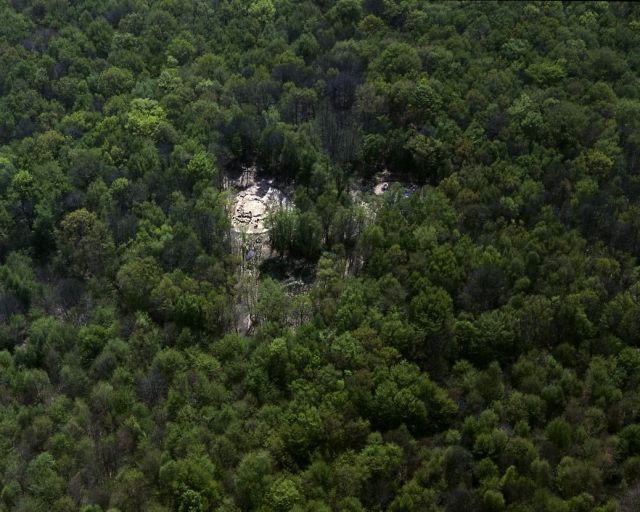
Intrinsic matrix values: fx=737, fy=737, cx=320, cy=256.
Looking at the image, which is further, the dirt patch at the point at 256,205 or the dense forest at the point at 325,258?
the dirt patch at the point at 256,205

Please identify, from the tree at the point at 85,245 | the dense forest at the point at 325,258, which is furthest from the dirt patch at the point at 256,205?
the tree at the point at 85,245

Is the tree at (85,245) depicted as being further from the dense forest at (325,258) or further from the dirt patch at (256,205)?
the dirt patch at (256,205)

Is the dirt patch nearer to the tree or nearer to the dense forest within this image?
the dense forest

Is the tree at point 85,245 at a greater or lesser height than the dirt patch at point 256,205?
lesser

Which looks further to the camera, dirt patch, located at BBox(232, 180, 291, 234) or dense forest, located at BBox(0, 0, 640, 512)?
dirt patch, located at BBox(232, 180, 291, 234)

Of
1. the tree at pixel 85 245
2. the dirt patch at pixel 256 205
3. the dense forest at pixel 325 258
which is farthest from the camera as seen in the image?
the dirt patch at pixel 256 205

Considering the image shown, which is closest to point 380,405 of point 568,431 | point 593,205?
point 568,431

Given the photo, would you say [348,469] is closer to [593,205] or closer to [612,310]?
[612,310]

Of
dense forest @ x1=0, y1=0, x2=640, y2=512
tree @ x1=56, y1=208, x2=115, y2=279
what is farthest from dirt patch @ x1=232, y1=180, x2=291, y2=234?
tree @ x1=56, y1=208, x2=115, y2=279
